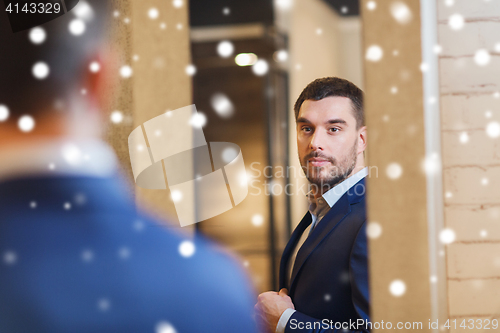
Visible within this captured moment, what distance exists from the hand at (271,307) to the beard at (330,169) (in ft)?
0.80

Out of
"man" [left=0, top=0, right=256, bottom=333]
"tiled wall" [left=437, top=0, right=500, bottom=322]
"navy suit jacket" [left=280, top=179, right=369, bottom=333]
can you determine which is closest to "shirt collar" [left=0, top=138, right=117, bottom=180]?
"man" [left=0, top=0, right=256, bottom=333]

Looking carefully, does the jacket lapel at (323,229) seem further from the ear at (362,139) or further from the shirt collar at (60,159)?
the shirt collar at (60,159)

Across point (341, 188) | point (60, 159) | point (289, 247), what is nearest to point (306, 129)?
point (341, 188)

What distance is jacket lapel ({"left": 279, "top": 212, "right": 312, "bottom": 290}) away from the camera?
2.66 ft

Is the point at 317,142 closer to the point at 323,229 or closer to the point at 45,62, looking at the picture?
the point at 323,229

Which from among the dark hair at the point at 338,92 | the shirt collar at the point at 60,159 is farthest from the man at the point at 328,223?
the shirt collar at the point at 60,159

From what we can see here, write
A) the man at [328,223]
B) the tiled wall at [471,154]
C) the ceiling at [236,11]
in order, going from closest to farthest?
the tiled wall at [471,154]
the man at [328,223]
the ceiling at [236,11]

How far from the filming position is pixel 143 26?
748mm

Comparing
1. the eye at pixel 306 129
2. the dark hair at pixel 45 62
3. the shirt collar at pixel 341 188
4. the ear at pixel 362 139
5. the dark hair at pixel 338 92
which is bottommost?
the shirt collar at pixel 341 188

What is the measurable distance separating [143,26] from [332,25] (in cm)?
52

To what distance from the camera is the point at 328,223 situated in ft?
2.43

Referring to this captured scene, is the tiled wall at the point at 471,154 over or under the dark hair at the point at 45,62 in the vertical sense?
under

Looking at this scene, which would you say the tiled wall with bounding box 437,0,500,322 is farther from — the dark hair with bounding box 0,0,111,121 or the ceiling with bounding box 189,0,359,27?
the dark hair with bounding box 0,0,111,121

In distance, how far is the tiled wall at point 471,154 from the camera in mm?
550
